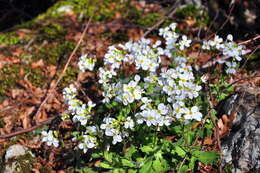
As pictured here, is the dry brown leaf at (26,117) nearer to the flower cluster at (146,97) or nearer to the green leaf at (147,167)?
the flower cluster at (146,97)

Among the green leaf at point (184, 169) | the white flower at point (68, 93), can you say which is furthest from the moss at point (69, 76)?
the green leaf at point (184, 169)

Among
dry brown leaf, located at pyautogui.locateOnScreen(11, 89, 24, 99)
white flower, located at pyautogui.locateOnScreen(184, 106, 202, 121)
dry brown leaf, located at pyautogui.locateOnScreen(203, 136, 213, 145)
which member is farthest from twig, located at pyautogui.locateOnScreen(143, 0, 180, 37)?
white flower, located at pyautogui.locateOnScreen(184, 106, 202, 121)

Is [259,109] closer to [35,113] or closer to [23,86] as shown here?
[35,113]

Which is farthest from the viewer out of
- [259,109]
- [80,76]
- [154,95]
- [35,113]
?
[80,76]

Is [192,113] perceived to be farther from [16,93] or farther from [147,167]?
[16,93]

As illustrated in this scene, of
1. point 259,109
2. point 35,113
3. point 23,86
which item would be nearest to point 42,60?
point 23,86
